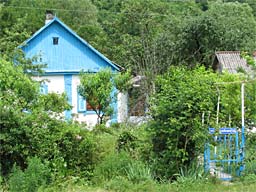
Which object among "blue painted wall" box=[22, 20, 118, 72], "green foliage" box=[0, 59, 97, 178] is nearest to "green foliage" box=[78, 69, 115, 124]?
"blue painted wall" box=[22, 20, 118, 72]

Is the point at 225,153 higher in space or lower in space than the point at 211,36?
lower

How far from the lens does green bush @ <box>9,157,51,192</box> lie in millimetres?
8133

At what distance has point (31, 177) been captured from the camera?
324 inches

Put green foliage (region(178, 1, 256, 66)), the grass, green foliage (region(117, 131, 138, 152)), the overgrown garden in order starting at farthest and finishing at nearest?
1. green foliage (region(178, 1, 256, 66))
2. green foliage (region(117, 131, 138, 152))
3. the overgrown garden
4. the grass

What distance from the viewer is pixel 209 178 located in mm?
8977

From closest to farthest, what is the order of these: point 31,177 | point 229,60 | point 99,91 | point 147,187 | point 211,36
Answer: point 31,177 < point 147,187 < point 99,91 < point 229,60 < point 211,36

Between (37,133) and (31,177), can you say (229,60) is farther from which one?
(31,177)

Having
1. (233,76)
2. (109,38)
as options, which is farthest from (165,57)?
(233,76)

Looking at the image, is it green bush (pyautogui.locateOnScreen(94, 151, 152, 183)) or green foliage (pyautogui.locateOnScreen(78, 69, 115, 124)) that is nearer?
green bush (pyautogui.locateOnScreen(94, 151, 152, 183))

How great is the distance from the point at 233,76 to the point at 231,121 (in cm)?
185

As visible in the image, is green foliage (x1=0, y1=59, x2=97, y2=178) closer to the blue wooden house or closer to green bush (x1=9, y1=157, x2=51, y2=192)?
green bush (x1=9, y1=157, x2=51, y2=192)

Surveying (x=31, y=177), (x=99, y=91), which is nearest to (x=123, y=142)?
(x=31, y=177)

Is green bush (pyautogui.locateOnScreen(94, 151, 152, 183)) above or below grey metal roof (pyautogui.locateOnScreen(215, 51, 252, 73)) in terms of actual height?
below

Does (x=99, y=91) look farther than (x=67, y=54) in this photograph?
No
